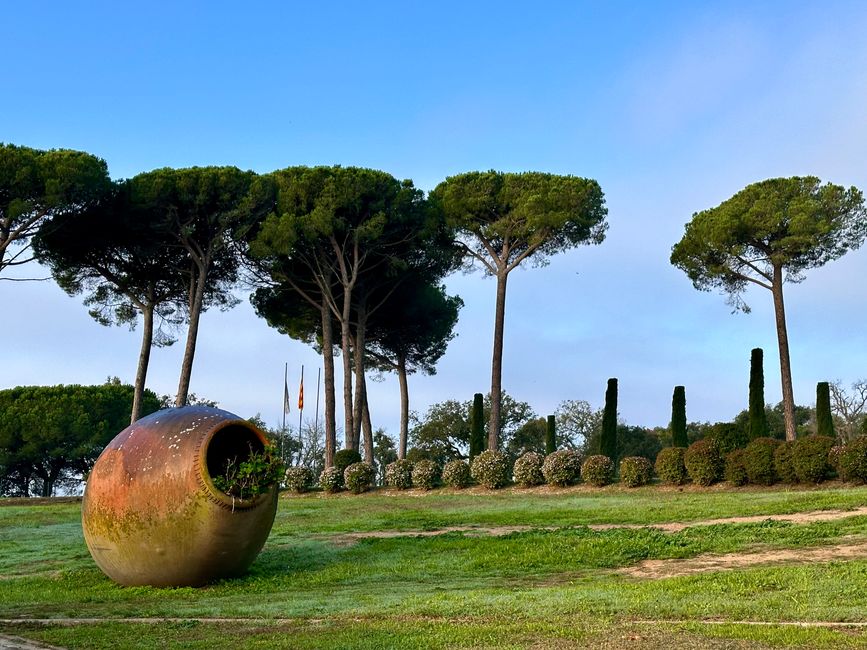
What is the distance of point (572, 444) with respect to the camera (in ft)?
180

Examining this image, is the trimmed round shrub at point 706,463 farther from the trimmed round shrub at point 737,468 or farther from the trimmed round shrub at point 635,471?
the trimmed round shrub at point 635,471

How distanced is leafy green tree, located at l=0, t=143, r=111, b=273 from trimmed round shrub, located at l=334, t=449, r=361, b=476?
42.2 feet

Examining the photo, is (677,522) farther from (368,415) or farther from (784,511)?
(368,415)

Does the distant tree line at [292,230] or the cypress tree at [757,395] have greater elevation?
the distant tree line at [292,230]

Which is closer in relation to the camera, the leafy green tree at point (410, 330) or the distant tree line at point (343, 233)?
the distant tree line at point (343, 233)

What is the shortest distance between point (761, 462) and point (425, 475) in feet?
35.0

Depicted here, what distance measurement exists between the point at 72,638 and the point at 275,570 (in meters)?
5.35

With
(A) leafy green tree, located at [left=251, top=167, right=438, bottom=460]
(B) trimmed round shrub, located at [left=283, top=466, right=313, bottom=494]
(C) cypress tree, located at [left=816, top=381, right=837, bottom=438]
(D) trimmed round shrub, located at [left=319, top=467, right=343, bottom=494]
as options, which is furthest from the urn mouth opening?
(C) cypress tree, located at [left=816, top=381, right=837, bottom=438]

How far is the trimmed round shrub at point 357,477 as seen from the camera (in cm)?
2973

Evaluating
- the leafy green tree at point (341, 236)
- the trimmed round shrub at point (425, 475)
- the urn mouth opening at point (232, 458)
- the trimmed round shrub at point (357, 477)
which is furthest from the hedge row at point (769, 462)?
the urn mouth opening at point (232, 458)

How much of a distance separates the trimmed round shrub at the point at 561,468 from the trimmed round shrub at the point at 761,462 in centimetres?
546

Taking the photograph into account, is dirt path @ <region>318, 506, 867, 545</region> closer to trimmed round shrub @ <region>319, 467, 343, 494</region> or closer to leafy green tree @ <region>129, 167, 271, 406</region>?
trimmed round shrub @ <region>319, 467, 343, 494</region>

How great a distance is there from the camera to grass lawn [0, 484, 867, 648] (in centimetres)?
767

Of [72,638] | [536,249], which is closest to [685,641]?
[72,638]
